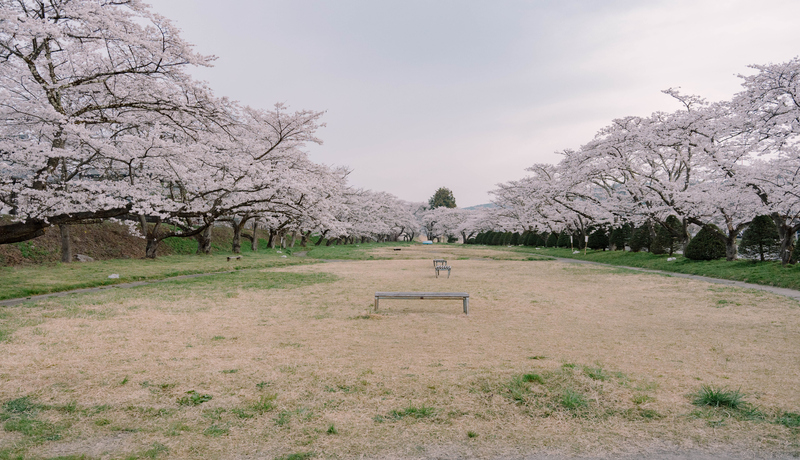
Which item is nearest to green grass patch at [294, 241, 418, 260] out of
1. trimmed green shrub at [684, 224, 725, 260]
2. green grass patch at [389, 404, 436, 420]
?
trimmed green shrub at [684, 224, 725, 260]

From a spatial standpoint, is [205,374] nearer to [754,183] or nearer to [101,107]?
[101,107]

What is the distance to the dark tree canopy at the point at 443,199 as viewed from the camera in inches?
3996

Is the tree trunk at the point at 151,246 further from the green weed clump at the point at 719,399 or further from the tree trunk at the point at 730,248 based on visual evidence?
the tree trunk at the point at 730,248

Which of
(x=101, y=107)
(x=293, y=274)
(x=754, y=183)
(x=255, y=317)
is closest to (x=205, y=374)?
(x=255, y=317)

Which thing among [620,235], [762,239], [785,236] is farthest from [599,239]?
[785,236]

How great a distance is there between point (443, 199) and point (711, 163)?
8433cm

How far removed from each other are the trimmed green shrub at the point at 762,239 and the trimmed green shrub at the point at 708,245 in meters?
0.94

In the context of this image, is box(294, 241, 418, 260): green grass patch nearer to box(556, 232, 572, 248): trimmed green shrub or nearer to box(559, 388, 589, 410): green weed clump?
box(556, 232, 572, 248): trimmed green shrub

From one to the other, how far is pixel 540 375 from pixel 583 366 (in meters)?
0.74

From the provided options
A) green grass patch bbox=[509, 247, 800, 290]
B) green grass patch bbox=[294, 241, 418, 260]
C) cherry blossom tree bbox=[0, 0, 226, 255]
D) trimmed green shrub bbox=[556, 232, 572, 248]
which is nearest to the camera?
cherry blossom tree bbox=[0, 0, 226, 255]

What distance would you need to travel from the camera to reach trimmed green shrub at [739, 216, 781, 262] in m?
17.6

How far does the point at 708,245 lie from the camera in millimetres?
19406

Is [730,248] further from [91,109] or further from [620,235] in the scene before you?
[91,109]

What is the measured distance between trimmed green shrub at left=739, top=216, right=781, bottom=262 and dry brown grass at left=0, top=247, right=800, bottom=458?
10394 mm
